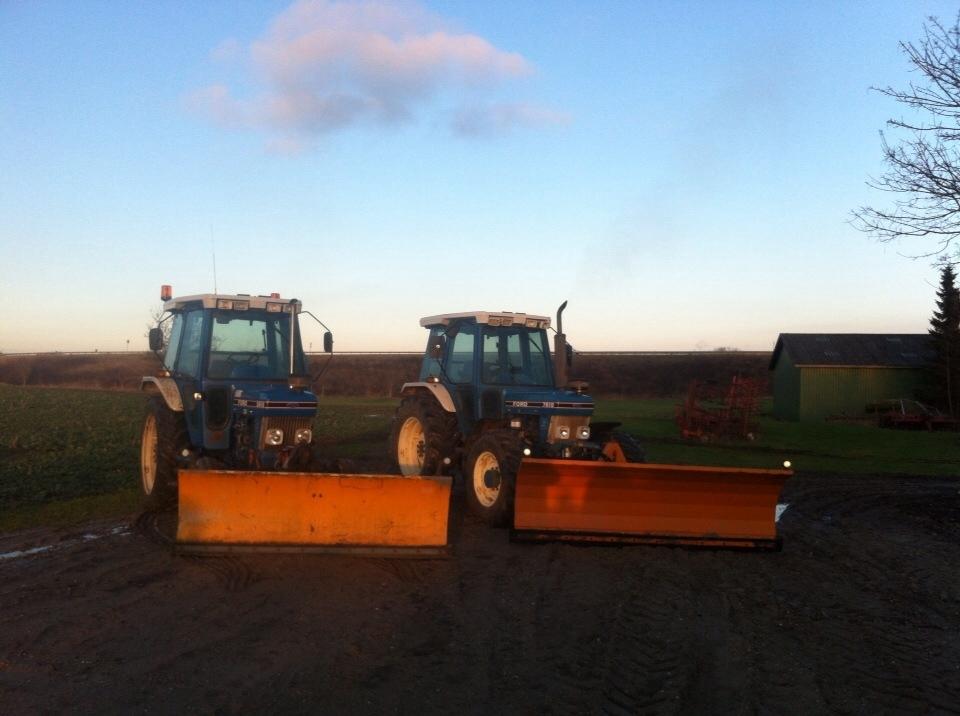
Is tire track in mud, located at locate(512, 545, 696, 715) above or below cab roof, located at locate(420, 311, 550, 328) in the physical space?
below

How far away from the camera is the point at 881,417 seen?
32938 mm

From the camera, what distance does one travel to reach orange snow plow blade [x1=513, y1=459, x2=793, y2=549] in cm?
824

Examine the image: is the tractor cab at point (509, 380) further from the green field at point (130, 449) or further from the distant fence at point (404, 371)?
the distant fence at point (404, 371)

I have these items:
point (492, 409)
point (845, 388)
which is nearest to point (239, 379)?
point (492, 409)

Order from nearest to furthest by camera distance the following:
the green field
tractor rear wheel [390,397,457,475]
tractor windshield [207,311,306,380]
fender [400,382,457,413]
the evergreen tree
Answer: tractor windshield [207,311,306,380] → fender [400,382,457,413] → tractor rear wheel [390,397,457,475] → the green field → the evergreen tree

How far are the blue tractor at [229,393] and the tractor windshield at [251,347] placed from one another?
10 millimetres

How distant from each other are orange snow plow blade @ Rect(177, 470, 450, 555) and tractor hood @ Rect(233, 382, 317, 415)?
1.71 metres

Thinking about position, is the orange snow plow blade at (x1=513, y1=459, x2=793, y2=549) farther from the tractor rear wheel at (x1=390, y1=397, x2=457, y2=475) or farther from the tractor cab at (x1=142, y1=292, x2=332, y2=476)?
the tractor cab at (x1=142, y1=292, x2=332, y2=476)

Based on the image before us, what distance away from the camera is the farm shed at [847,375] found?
37.2 metres

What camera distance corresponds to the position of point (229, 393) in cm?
937

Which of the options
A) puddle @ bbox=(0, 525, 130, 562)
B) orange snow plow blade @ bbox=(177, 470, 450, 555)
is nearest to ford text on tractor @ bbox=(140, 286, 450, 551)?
orange snow plow blade @ bbox=(177, 470, 450, 555)

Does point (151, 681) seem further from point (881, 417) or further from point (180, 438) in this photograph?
point (881, 417)

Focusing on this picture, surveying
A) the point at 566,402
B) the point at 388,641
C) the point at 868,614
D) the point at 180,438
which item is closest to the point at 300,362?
the point at 180,438

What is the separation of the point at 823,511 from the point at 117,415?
62.3ft
